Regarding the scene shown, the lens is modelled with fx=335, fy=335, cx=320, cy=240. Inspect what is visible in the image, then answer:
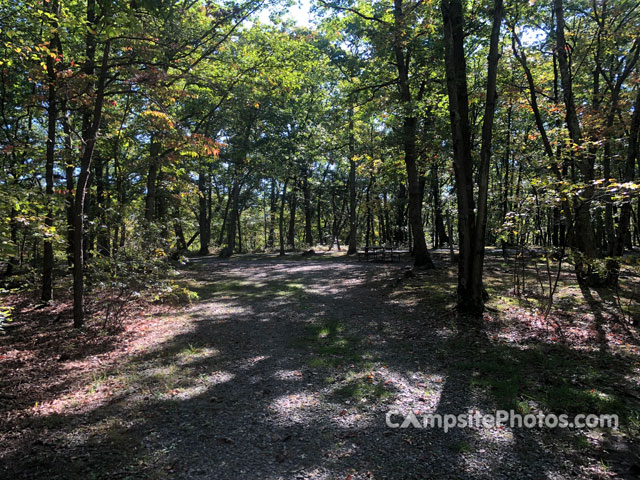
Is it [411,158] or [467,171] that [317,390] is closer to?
[467,171]

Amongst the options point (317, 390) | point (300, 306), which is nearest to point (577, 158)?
point (300, 306)

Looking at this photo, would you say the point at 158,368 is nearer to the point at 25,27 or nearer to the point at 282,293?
the point at 282,293

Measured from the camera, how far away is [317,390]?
14.8ft

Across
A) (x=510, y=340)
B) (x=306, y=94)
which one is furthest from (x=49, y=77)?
(x=306, y=94)

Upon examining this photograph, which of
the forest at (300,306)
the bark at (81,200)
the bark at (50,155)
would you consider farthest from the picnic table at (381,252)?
the bark at (50,155)

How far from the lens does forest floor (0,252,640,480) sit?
3.11m

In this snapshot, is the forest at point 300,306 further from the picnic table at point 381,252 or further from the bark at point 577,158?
the picnic table at point 381,252

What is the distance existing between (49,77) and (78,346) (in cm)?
579

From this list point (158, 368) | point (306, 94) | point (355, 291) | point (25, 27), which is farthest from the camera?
point (306, 94)

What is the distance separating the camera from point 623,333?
610 cm

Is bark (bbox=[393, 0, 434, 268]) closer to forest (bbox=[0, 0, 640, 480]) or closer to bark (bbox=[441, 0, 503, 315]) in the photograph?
forest (bbox=[0, 0, 640, 480])

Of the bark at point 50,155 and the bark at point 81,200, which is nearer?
the bark at point 81,200

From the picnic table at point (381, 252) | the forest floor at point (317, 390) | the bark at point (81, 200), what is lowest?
the forest floor at point (317, 390)

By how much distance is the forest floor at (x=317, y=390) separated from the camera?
3.11m
